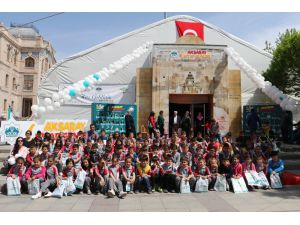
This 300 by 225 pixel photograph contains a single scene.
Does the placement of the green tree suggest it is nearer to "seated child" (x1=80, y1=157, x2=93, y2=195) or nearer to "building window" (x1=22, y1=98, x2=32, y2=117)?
"seated child" (x1=80, y1=157, x2=93, y2=195)

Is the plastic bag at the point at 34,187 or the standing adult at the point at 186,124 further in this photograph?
the standing adult at the point at 186,124

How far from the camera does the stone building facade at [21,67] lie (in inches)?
1726

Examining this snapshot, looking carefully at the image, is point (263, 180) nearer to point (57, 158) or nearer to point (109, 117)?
point (57, 158)

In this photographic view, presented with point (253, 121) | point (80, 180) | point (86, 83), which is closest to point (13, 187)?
point (80, 180)

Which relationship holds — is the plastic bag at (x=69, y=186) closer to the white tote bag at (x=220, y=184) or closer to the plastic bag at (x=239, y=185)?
the white tote bag at (x=220, y=184)

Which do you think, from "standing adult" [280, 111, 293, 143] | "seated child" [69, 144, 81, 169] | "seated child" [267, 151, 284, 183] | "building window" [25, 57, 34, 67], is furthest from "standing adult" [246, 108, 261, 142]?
"building window" [25, 57, 34, 67]

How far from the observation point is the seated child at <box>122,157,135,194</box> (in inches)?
300

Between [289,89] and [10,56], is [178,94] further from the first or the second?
[10,56]

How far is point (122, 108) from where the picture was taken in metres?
15.7

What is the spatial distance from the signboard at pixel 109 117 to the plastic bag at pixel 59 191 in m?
7.93

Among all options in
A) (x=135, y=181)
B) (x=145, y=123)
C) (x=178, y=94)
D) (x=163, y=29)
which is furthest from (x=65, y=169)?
(x=163, y=29)

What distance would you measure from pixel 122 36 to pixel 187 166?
38.6 feet

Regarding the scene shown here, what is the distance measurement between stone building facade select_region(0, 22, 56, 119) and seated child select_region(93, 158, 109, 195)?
130ft

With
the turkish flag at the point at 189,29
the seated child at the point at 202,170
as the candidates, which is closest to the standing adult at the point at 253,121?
the turkish flag at the point at 189,29
